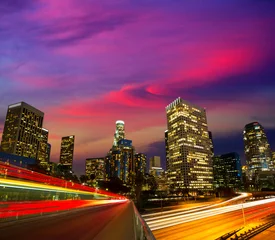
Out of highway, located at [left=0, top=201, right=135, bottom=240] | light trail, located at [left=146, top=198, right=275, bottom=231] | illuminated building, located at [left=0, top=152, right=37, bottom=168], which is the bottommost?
light trail, located at [left=146, top=198, right=275, bottom=231]

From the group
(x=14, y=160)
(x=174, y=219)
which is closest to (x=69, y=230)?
(x=174, y=219)

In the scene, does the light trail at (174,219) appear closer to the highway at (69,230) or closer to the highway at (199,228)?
the highway at (199,228)

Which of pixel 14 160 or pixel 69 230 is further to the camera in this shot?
pixel 14 160

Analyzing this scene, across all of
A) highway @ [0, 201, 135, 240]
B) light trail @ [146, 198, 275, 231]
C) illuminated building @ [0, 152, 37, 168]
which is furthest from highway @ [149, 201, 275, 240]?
illuminated building @ [0, 152, 37, 168]

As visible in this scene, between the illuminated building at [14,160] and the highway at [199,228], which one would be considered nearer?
the highway at [199,228]

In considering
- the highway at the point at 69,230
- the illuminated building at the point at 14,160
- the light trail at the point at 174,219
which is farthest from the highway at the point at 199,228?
the illuminated building at the point at 14,160

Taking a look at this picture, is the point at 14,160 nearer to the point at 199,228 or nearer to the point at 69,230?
the point at 199,228

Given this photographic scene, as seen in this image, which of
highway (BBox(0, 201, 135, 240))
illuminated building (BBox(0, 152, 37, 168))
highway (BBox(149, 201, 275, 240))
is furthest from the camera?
illuminated building (BBox(0, 152, 37, 168))

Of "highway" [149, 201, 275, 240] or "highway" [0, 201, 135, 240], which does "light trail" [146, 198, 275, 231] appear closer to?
"highway" [149, 201, 275, 240]

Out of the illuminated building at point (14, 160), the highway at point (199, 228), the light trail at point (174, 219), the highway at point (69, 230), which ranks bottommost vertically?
the highway at point (199, 228)

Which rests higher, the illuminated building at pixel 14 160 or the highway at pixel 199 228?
the illuminated building at pixel 14 160

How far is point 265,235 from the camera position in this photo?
30.4 meters

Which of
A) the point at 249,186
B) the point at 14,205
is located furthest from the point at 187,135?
the point at 14,205

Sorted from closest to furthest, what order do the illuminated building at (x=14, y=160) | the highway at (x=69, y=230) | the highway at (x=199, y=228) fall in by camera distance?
the highway at (x=69, y=230) → the highway at (x=199, y=228) → the illuminated building at (x=14, y=160)
